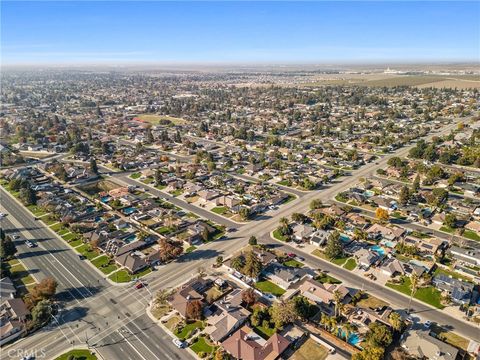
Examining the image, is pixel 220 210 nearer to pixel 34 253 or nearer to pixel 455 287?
pixel 34 253

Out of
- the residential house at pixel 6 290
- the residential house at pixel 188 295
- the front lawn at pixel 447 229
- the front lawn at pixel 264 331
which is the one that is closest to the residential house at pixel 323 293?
the front lawn at pixel 264 331

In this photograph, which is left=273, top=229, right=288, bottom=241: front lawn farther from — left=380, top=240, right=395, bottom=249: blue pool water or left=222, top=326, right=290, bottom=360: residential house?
left=222, top=326, right=290, bottom=360: residential house

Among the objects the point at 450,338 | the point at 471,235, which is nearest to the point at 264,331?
the point at 450,338

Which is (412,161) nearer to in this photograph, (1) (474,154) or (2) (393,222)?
(1) (474,154)

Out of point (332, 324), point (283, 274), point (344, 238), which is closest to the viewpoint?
point (332, 324)

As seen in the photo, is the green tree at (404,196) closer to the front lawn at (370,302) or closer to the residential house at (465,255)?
the residential house at (465,255)

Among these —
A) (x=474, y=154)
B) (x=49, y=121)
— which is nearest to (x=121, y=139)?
(x=49, y=121)
